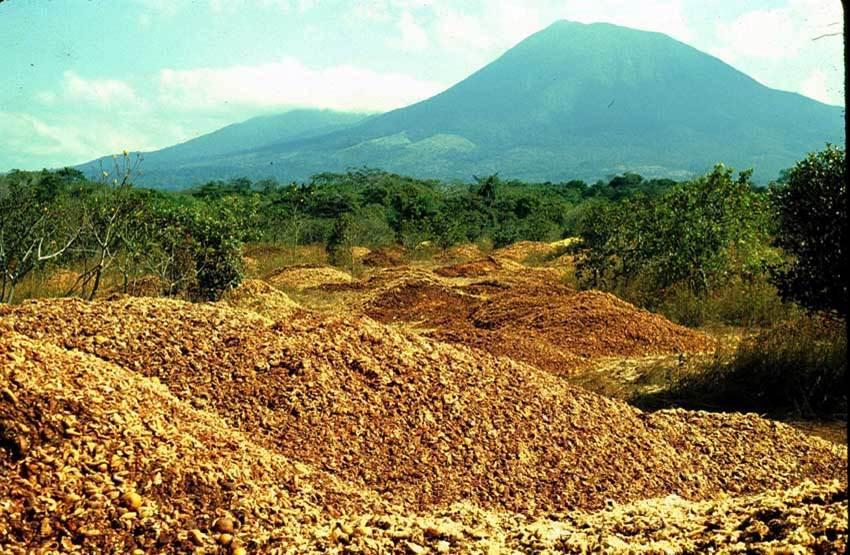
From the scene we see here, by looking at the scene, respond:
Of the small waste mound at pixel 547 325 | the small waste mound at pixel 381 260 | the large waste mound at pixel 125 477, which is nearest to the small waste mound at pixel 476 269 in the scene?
the small waste mound at pixel 381 260

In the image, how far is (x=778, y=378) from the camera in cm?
676

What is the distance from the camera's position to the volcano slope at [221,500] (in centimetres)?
271

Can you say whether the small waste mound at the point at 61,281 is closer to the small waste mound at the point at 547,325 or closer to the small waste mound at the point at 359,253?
the small waste mound at the point at 547,325

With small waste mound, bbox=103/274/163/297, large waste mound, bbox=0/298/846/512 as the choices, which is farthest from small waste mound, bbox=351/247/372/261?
large waste mound, bbox=0/298/846/512

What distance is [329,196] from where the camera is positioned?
4238cm

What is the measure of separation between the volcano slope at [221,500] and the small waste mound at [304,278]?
13.9 m

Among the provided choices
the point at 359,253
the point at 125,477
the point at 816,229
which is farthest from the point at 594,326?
the point at 359,253

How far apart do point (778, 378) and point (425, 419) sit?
4.06 metres

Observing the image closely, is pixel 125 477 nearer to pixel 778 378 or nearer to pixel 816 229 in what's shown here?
pixel 778 378

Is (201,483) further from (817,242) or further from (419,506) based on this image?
(817,242)

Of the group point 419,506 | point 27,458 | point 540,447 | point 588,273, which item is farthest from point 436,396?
point 588,273

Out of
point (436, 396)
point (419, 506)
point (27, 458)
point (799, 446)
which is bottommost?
point (799, 446)

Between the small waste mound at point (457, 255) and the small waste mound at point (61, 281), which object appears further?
the small waste mound at point (457, 255)

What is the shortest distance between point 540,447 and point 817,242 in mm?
3934
